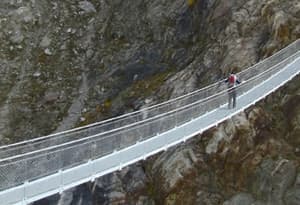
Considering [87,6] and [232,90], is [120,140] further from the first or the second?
[87,6]

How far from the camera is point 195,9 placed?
33562 mm

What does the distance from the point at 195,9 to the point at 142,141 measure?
15.9 metres

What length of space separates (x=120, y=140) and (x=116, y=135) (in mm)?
243

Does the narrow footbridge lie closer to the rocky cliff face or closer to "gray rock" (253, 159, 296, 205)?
the rocky cliff face

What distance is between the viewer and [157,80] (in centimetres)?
2988

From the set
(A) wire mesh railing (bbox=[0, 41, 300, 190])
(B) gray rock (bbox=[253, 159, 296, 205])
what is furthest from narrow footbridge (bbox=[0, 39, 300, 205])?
(B) gray rock (bbox=[253, 159, 296, 205])

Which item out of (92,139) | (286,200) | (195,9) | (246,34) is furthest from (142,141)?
(195,9)

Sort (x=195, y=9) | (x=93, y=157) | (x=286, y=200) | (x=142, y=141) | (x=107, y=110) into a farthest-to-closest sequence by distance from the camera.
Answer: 1. (x=195, y=9)
2. (x=107, y=110)
3. (x=286, y=200)
4. (x=142, y=141)
5. (x=93, y=157)

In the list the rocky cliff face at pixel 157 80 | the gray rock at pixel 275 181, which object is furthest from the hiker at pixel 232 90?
the gray rock at pixel 275 181

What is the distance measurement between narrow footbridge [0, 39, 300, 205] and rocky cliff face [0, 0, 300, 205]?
1371 mm

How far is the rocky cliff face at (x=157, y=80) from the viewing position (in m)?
22.5

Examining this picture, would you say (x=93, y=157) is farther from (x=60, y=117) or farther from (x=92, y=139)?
(x=60, y=117)

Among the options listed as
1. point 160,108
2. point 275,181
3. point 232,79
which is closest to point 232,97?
point 232,79

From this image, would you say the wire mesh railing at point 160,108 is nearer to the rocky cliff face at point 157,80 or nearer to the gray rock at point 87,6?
the rocky cliff face at point 157,80
